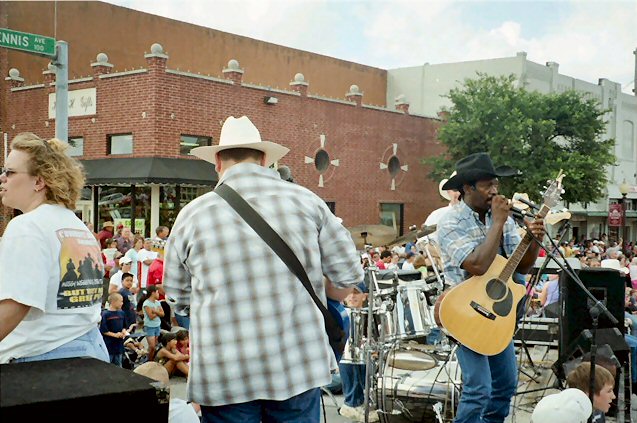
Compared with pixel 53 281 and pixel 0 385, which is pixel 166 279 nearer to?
pixel 53 281

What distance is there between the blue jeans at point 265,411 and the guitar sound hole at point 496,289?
2015 millimetres

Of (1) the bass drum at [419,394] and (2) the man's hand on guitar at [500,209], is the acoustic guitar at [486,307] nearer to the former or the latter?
(2) the man's hand on guitar at [500,209]

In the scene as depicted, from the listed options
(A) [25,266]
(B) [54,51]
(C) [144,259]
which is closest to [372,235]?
(C) [144,259]

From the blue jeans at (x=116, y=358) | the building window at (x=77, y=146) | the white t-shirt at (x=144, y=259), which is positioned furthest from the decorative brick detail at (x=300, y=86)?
the blue jeans at (x=116, y=358)

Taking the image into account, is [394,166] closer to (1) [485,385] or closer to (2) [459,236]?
(2) [459,236]

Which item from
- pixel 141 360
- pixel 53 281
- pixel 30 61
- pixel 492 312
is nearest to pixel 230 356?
pixel 53 281

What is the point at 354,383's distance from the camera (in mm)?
6410

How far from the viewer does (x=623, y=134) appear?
139 feet

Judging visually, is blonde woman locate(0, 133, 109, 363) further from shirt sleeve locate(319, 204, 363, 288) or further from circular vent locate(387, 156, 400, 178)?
circular vent locate(387, 156, 400, 178)

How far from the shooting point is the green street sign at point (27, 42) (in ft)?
31.1

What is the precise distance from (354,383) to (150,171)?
1417 cm

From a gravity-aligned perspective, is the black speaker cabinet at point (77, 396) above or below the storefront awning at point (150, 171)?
below

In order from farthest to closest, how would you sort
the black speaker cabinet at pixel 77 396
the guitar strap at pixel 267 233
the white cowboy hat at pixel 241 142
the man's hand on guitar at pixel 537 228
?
the man's hand on guitar at pixel 537 228 → the white cowboy hat at pixel 241 142 → the guitar strap at pixel 267 233 → the black speaker cabinet at pixel 77 396

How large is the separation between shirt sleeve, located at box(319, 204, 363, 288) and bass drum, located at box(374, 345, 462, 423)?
121 inches
